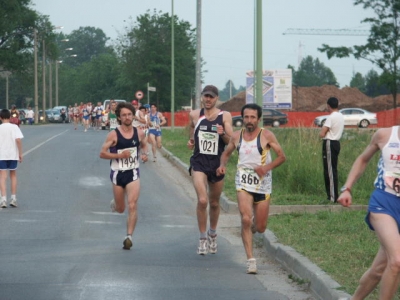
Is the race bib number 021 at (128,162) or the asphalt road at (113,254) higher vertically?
the race bib number 021 at (128,162)

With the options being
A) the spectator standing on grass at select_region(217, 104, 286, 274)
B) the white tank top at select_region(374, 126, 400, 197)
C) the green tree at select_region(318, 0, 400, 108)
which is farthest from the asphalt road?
the green tree at select_region(318, 0, 400, 108)

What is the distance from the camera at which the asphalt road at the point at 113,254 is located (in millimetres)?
8766

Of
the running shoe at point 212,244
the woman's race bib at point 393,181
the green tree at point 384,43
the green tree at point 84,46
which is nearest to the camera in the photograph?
the woman's race bib at point 393,181

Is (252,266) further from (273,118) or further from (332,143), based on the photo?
(273,118)

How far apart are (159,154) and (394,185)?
84.6 ft

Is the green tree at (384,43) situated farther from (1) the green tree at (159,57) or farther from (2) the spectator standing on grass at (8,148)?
(2) the spectator standing on grass at (8,148)

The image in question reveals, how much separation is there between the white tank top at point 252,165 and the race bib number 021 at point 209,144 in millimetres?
929

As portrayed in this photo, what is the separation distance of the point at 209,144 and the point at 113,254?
5.49 feet

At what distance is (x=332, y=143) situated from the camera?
1606 cm

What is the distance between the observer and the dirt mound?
105 m

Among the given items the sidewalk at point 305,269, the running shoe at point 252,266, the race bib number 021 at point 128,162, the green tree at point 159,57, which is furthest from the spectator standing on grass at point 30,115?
the running shoe at point 252,266

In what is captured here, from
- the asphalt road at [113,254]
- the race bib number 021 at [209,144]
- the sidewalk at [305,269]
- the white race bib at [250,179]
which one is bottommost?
the asphalt road at [113,254]

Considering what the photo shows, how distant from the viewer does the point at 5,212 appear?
1543 cm

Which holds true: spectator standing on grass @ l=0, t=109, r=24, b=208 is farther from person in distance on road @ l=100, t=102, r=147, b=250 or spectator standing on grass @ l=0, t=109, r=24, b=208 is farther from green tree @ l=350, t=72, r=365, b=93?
green tree @ l=350, t=72, r=365, b=93
